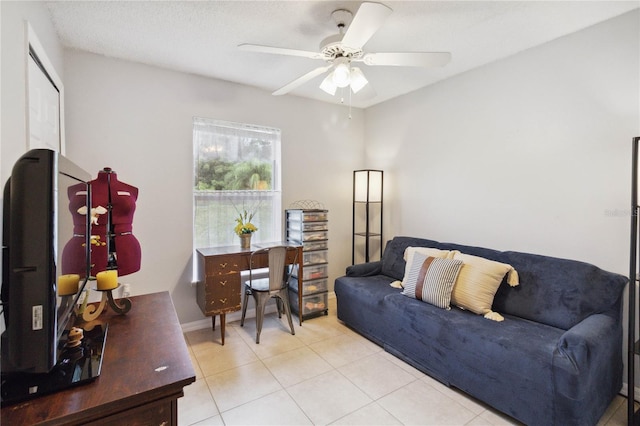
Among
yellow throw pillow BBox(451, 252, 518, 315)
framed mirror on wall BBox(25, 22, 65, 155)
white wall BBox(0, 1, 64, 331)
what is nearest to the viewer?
white wall BBox(0, 1, 64, 331)

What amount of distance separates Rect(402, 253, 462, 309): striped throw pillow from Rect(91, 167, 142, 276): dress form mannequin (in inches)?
83.1

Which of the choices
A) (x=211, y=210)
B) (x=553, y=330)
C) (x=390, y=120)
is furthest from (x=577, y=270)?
(x=211, y=210)

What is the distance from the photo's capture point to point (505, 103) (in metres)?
2.77

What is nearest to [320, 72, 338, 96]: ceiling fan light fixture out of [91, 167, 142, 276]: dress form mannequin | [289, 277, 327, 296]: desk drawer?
[91, 167, 142, 276]: dress form mannequin

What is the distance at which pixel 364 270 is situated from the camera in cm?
343

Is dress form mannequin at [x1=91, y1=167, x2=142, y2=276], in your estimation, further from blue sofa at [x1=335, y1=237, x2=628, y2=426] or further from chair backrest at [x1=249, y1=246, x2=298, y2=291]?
blue sofa at [x1=335, y1=237, x2=628, y2=426]

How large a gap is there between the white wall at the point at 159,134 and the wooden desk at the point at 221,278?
32cm

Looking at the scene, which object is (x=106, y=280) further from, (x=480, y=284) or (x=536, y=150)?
(x=536, y=150)

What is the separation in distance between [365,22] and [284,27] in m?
0.87

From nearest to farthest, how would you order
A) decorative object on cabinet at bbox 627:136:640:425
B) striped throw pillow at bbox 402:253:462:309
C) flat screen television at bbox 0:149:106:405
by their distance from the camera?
1. flat screen television at bbox 0:149:106:405
2. decorative object on cabinet at bbox 627:136:640:425
3. striped throw pillow at bbox 402:253:462:309

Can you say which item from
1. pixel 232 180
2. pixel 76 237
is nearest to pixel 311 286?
pixel 232 180

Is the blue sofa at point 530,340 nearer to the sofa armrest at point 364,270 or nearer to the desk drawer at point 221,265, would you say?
the sofa armrest at point 364,270

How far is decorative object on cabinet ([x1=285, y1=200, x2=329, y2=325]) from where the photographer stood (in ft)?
11.2

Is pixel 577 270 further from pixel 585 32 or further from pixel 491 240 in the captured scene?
pixel 585 32
